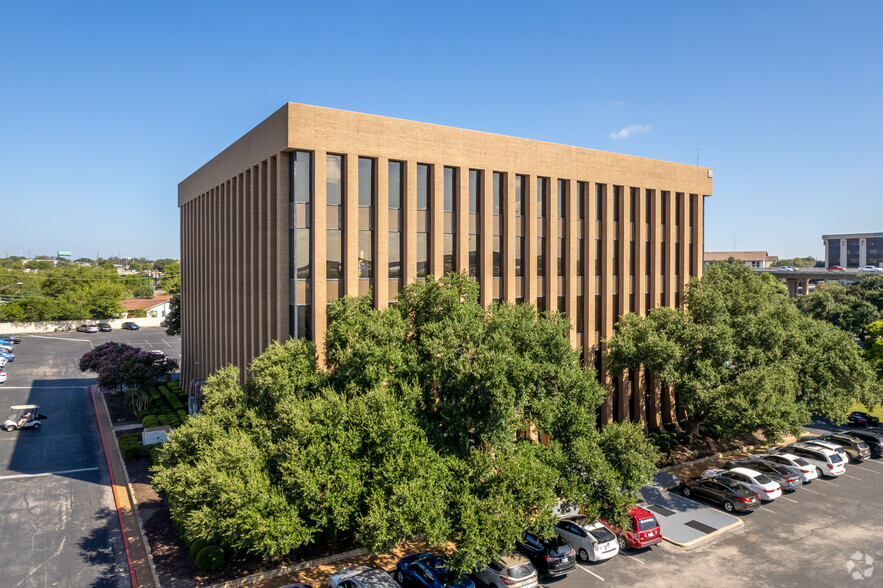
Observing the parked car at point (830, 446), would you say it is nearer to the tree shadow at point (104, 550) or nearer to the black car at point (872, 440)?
the black car at point (872, 440)

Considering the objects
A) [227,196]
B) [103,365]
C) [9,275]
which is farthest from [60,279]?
[227,196]

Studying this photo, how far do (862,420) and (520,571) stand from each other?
35.2 m

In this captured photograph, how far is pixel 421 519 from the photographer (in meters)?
16.6

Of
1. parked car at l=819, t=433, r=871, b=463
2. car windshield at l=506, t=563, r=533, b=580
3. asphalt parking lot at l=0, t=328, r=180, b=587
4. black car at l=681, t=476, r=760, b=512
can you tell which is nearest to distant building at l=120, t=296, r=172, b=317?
asphalt parking lot at l=0, t=328, r=180, b=587

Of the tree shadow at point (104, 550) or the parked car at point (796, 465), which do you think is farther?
the parked car at point (796, 465)

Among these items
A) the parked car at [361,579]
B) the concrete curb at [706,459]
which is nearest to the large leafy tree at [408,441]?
the parked car at [361,579]

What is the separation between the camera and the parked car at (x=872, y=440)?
35500 mm

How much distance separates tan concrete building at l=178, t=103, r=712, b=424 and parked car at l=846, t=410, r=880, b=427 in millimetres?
14525

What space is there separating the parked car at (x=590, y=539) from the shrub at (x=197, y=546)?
13.5 metres

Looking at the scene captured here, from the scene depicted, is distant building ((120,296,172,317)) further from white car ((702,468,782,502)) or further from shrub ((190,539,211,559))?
white car ((702,468,782,502))

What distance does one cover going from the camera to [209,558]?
20609 millimetres

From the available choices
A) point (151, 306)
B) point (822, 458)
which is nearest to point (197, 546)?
point (822, 458)

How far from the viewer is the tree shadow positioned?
20.8 meters

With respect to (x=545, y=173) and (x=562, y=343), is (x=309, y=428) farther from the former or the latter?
(x=545, y=173)
